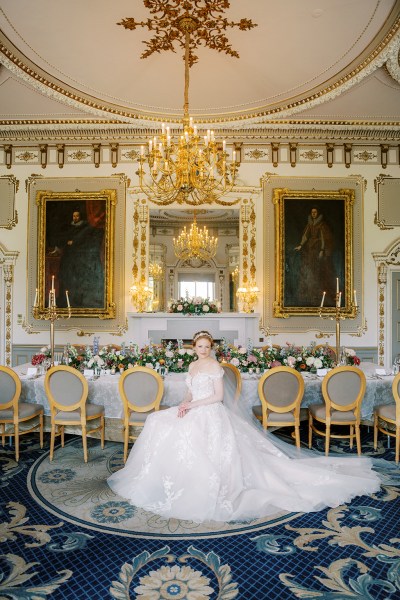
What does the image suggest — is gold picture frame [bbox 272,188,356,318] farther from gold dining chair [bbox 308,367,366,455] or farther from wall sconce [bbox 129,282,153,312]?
gold dining chair [bbox 308,367,366,455]

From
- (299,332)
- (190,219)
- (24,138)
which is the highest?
(24,138)

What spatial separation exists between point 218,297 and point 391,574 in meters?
6.35

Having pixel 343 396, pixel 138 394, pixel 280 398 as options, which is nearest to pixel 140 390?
pixel 138 394

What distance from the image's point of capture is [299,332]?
8602 millimetres

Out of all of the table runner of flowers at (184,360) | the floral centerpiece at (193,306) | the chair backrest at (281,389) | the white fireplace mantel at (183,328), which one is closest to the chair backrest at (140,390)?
the table runner of flowers at (184,360)

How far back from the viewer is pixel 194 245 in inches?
344

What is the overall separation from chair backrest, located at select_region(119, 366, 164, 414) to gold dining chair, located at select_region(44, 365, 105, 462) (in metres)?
A: 0.46

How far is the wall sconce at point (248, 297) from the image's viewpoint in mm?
A: 8555

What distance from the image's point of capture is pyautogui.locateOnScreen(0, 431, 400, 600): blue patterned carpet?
2645 mm

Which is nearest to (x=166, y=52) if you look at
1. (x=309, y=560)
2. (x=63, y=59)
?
(x=63, y=59)

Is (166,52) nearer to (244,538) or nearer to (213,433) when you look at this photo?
(213,433)

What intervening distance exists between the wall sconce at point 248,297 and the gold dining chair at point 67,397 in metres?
4.42

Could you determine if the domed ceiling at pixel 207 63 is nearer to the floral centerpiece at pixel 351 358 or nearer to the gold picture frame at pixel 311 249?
the gold picture frame at pixel 311 249

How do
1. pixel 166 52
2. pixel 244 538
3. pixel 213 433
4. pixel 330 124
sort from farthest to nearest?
pixel 330 124, pixel 166 52, pixel 213 433, pixel 244 538
